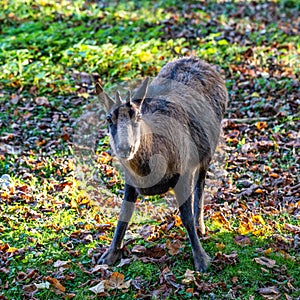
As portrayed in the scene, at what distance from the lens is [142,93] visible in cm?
491

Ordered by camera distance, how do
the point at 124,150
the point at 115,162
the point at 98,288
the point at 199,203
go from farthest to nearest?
the point at 115,162
the point at 199,203
the point at 98,288
the point at 124,150

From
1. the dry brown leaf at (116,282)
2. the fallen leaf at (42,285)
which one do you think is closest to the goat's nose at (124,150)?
the dry brown leaf at (116,282)

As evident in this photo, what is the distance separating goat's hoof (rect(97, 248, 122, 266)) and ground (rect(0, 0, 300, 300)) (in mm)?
80

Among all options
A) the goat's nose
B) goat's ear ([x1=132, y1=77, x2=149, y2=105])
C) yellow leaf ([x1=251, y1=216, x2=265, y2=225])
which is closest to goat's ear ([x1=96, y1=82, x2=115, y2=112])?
goat's ear ([x1=132, y1=77, x2=149, y2=105])

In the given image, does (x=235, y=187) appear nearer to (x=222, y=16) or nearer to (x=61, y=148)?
(x=61, y=148)

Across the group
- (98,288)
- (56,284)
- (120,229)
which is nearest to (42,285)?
(56,284)

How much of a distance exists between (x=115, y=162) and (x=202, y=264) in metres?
2.84

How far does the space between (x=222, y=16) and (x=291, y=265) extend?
313 inches

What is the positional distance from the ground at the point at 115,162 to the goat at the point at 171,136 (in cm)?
36

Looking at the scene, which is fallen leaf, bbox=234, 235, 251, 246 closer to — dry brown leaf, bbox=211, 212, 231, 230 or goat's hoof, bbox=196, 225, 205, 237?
dry brown leaf, bbox=211, 212, 231, 230

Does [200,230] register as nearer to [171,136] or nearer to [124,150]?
[171,136]

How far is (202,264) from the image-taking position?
5.26 m

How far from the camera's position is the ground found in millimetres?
5258

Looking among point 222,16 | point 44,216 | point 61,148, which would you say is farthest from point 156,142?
point 222,16
